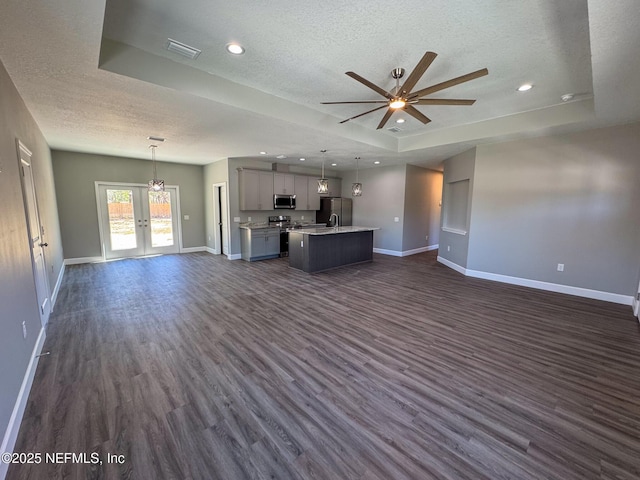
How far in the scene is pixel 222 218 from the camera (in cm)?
754

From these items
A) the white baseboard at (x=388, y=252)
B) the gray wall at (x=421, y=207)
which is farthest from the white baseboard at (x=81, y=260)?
the gray wall at (x=421, y=207)

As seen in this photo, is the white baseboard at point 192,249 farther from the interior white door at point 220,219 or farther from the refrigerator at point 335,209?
the refrigerator at point 335,209

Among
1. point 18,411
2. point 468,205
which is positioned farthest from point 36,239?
point 468,205

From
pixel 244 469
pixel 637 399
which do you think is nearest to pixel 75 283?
pixel 244 469

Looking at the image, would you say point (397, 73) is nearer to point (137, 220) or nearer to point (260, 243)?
point (260, 243)

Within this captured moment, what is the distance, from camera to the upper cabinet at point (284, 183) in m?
7.59

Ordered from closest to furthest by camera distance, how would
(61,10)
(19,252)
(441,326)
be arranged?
(61,10), (19,252), (441,326)

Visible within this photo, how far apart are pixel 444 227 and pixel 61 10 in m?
7.36

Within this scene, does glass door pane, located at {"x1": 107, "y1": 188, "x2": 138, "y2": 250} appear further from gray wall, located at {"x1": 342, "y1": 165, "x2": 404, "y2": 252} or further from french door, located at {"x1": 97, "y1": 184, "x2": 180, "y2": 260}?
gray wall, located at {"x1": 342, "y1": 165, "x2": 404, "y2": 252}

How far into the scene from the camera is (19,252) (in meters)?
2.35

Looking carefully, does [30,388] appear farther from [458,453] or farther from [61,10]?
[458,453]

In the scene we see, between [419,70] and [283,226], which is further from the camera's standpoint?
[283,226]

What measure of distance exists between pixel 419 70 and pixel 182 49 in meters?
2.28

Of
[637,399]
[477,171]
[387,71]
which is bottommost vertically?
[637,399]
